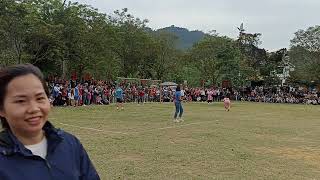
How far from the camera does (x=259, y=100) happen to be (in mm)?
48000

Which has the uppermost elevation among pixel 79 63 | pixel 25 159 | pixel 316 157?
pixel 79 63

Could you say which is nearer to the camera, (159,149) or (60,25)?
(159,149)

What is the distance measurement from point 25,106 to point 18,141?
0.16 meters

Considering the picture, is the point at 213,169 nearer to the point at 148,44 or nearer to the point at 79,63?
the point at 79,63

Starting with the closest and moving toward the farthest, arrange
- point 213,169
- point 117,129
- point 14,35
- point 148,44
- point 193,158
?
point 213,169 < point 193,158 < point 117,129 < point 14,35 < point 148,44

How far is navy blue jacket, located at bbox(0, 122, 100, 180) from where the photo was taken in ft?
6.67

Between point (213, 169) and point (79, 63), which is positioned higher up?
point (79, 63)

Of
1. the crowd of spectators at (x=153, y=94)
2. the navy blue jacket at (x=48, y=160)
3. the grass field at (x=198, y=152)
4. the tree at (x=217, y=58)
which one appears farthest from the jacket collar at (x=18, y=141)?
the tree at (x=217, y=58)

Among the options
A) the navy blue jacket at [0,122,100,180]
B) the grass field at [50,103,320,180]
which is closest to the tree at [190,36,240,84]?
the grass field at [50,103,320,180]

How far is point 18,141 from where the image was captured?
2.08 meters

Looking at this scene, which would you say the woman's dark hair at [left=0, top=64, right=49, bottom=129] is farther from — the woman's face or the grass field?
the grass field

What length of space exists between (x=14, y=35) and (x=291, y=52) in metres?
37.9

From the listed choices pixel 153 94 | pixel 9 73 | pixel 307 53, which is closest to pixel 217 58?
pixel 153 94

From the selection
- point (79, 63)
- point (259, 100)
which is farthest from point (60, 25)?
point (259, 100)
